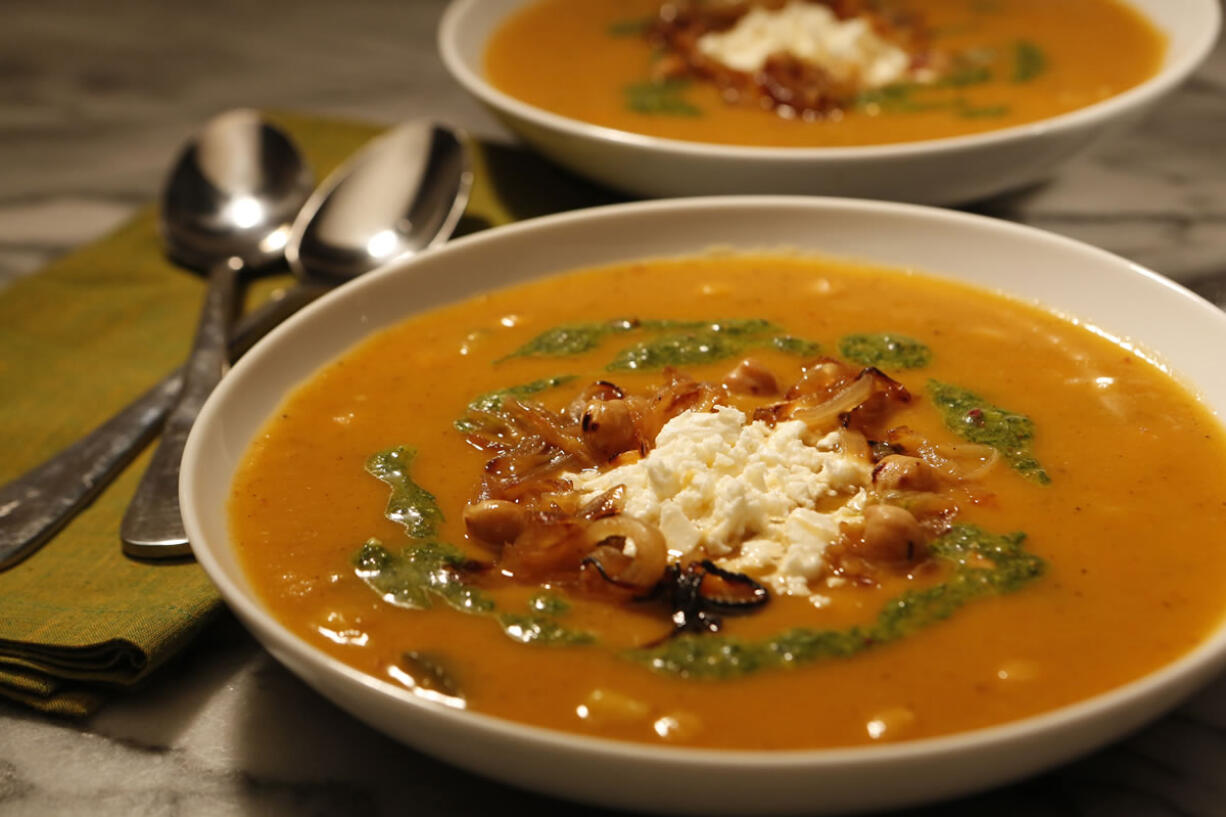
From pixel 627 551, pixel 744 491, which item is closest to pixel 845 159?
pixel 744 491

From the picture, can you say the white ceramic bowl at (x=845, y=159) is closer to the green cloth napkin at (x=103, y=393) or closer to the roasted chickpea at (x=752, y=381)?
the green cloth napkin at (x=103, y=393)

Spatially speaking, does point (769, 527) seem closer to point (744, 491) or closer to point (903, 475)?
point (744, 491)

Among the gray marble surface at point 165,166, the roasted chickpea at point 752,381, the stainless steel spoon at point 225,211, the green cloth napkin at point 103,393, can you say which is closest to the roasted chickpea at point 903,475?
the roasted chickpea at point 752,381

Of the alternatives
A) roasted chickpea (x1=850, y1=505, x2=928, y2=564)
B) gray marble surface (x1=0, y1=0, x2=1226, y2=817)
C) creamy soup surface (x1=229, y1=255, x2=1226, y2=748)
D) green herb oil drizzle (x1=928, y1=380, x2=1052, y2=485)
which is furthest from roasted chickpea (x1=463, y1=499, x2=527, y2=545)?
green herb oil drizzle (x1=928, y1=380, x2=1052, y2=485)

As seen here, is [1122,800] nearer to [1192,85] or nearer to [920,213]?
[920,213]

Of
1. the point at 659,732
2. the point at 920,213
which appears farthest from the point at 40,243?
the point at 659,732

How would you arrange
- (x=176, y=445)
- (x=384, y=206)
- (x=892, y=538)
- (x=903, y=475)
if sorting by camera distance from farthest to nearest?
(x=384, y=206), (x=176, y=445), (x=903, y=475), (x=892, y=538)
